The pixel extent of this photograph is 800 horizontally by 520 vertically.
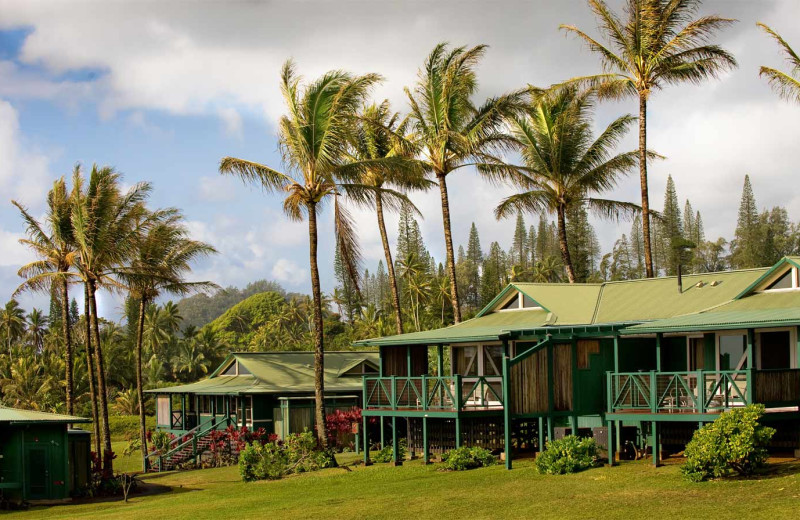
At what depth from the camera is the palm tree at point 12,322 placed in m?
94.1

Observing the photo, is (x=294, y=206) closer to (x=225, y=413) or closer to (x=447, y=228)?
(x=447, y=228)

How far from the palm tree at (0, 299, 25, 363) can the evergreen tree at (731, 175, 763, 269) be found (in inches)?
3097

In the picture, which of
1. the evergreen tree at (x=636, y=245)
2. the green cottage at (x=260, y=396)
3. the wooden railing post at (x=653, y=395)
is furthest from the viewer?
the evergreen tree at (x=636, y=245)

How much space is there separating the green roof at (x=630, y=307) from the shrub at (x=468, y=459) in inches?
120

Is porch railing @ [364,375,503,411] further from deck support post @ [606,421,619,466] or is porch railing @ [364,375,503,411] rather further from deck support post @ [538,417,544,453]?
deck support post @ [606,421,619,466]

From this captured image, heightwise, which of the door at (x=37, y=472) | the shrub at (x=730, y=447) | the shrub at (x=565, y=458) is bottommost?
the door at (x=37, y=472)

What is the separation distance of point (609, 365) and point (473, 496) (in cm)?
747

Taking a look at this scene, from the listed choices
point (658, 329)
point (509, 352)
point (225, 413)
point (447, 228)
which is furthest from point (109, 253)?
point (658, 329)

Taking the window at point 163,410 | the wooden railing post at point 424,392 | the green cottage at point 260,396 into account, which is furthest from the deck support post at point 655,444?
the window at point 163,410

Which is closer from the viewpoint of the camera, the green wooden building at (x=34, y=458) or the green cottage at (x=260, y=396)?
the green wooden building at (x=34, y=458)

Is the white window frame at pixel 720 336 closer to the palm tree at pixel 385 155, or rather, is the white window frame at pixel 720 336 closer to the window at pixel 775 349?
the window at pixel 775 349

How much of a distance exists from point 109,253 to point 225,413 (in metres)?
9.62

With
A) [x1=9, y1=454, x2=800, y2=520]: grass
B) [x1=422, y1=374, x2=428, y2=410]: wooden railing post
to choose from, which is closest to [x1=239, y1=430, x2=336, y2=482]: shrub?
[x1=9, y1=454, x2=800, y2=520]: grass

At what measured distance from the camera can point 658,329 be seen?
22.4 m
